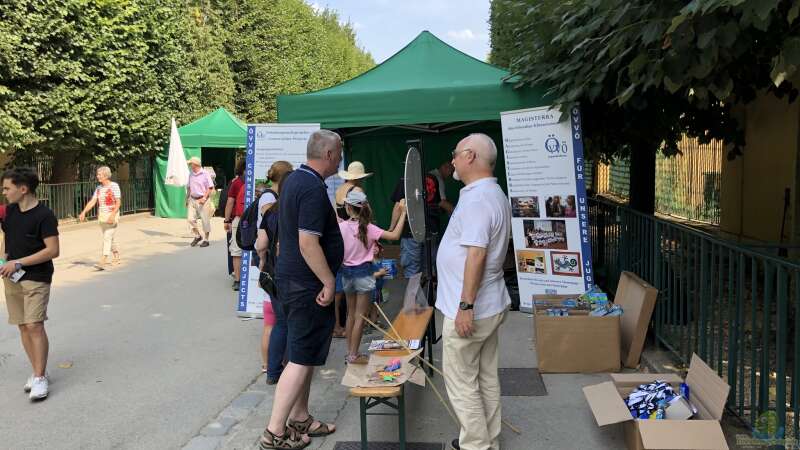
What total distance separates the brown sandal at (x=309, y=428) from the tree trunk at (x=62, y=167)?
15600mm

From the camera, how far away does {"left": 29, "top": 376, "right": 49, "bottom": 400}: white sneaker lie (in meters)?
5.07

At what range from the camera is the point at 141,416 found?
4750mm

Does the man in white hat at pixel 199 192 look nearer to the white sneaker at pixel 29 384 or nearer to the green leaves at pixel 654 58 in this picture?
the green leaves at pixel 654 58

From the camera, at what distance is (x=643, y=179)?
8195 mm

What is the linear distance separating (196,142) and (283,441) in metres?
16.1

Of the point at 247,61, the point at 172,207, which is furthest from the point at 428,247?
the point at 247,61

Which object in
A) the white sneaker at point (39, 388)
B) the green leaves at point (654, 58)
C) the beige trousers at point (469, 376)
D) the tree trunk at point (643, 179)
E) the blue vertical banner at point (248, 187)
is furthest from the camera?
the tree trunk at point (643, 179)

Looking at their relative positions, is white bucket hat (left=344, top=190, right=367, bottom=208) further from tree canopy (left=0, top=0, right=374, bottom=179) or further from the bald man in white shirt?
tree canopy (left=0, top=0, right=374, bottom=179)

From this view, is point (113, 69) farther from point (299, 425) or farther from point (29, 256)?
point (299, 425)

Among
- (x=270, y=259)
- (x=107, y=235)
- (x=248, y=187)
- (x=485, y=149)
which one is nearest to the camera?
(x=485, y=149)

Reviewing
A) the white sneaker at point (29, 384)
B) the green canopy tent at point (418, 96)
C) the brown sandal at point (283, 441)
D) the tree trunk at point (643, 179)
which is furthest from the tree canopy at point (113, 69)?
the brown sandal at point (283, 441)

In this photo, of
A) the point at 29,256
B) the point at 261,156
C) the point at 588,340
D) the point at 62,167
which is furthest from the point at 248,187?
the point at 62,167

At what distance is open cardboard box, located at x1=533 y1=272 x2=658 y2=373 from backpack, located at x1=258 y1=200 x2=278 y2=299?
214 cm

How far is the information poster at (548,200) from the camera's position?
22.0 ft
